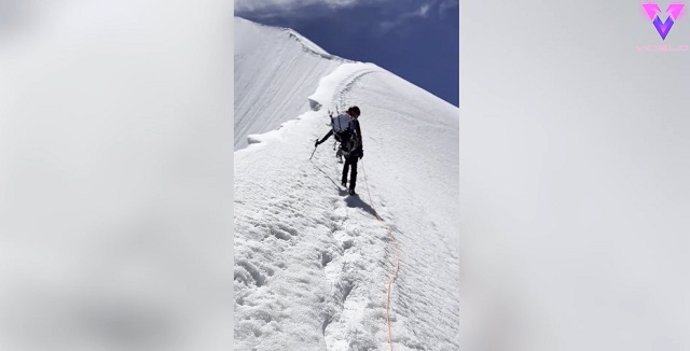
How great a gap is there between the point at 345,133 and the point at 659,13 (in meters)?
1.10

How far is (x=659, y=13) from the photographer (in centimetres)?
214

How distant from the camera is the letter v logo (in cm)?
214

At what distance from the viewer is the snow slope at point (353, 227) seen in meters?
2.15

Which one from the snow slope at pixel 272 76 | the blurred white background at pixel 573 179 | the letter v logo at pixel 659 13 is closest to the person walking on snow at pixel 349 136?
the snow slope at pixel 272 76

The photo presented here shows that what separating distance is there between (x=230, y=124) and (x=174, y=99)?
20 centimetres

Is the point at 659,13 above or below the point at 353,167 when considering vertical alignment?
above

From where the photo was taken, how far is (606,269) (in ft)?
6.93

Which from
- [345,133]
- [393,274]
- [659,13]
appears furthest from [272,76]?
[659,13]

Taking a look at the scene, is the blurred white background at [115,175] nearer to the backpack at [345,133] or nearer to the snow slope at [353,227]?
the snow slope at [353,227]

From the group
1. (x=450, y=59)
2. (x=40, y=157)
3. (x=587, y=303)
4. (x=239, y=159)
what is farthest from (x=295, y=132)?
(x=587, y=303)

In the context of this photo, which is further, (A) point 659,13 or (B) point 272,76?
(B) point 272,76

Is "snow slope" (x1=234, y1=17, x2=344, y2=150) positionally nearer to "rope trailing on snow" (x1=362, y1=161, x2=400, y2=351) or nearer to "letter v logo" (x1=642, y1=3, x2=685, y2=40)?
"rope trailing on snow" (x1=362, y1=161, x2=400, y2=351)

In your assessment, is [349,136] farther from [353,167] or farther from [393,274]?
[393,274]

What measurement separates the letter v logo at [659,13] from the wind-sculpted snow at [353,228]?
71 cm
